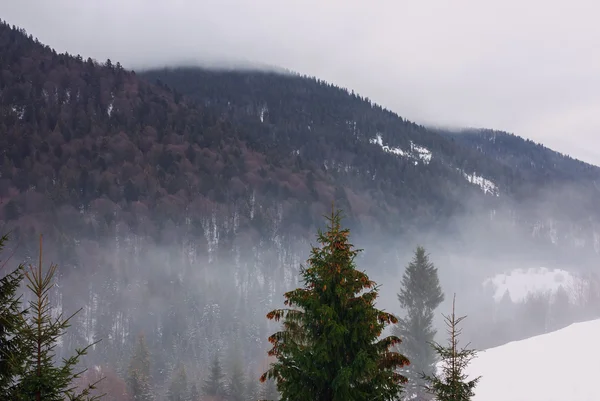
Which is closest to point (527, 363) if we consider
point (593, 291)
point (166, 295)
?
point (166, 295)

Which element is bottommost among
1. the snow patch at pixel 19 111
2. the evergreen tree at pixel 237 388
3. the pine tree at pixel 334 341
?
the evergreen tree at pixel 237 388

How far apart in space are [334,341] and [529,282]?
7222 inches

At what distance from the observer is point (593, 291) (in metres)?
141

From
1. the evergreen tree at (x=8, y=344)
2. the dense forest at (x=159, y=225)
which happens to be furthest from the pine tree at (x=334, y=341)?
the dense forest at (x=159, y=225)

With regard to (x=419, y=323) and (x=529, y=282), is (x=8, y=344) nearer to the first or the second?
(x=419, y=323)

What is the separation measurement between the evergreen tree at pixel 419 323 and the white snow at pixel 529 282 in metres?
112

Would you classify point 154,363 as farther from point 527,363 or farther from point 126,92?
point 126,92

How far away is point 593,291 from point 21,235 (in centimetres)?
15899

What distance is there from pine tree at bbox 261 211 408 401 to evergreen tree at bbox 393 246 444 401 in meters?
33.3

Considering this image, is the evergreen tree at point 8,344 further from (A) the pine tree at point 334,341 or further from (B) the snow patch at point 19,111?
(B) the snow patch at point 19,111

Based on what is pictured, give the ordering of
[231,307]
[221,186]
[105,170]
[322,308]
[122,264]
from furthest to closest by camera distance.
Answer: [221,186]
[105,170]
[122,264]
[231,307]
[322,308]

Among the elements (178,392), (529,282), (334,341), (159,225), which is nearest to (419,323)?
(178,392)

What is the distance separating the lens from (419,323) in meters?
44.6

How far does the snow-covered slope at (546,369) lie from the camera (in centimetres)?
3709
